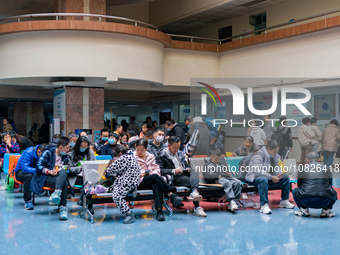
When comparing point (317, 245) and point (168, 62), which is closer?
point (317, 245)

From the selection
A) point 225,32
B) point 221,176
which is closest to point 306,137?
point 221,176

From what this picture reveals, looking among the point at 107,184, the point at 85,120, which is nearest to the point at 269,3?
the point at 85,120

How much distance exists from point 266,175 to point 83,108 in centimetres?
876

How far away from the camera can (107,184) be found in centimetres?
735

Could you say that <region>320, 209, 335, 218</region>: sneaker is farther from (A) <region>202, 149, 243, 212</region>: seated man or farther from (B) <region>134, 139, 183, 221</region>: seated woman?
(B) <region>134, 139, 183, 221</region>: seated woman

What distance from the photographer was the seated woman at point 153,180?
7167 millimetres

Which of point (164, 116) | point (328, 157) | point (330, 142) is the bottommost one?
point (328, 157)

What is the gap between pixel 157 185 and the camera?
7.23m

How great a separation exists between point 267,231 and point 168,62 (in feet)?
36.2

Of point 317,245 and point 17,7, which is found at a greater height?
point 17,7

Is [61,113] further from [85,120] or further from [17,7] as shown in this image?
[17,7]

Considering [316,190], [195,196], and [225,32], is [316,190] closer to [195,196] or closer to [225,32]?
[195,196]

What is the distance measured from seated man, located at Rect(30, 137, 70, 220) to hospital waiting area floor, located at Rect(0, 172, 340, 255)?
40 centimetres

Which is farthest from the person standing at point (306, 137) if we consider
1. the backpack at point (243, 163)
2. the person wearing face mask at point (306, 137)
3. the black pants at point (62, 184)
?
the black pants at point (62, 184)
